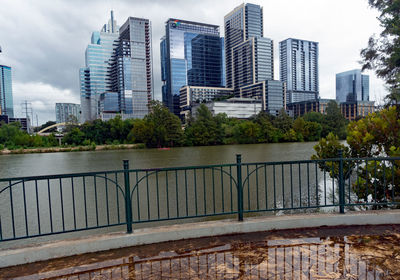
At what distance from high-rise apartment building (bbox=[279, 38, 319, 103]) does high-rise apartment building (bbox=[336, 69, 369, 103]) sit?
1454cm

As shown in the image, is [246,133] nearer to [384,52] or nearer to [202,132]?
[202,132]

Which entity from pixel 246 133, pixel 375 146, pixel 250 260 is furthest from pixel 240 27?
pixel 250 260

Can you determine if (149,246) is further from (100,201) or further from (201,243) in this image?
(100,201)

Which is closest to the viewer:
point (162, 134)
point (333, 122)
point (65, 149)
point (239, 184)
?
point (239, 184)

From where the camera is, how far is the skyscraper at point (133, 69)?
122 m

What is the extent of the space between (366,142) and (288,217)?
4.06 m

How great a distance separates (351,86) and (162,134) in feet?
533

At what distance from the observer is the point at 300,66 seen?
177750 millimetres

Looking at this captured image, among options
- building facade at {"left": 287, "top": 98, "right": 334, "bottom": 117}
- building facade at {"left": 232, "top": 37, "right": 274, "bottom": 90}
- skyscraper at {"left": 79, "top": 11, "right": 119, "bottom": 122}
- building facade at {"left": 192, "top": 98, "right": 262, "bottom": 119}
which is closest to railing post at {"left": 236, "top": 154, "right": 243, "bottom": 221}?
building facade at {"left": 192, "top": 98, "right": 262, "bottom": 119}

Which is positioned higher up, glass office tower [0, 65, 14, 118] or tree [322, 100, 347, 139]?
glass office tower [0, 65, 14, 118]

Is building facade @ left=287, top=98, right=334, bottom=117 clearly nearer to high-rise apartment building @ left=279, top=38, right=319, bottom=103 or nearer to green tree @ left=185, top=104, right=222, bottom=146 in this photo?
high-rise apartment building @ left=279, top=38, right=319, bottom=103

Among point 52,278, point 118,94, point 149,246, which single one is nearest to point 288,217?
point 149,246

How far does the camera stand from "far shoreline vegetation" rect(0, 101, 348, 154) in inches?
2098

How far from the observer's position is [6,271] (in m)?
3.02
